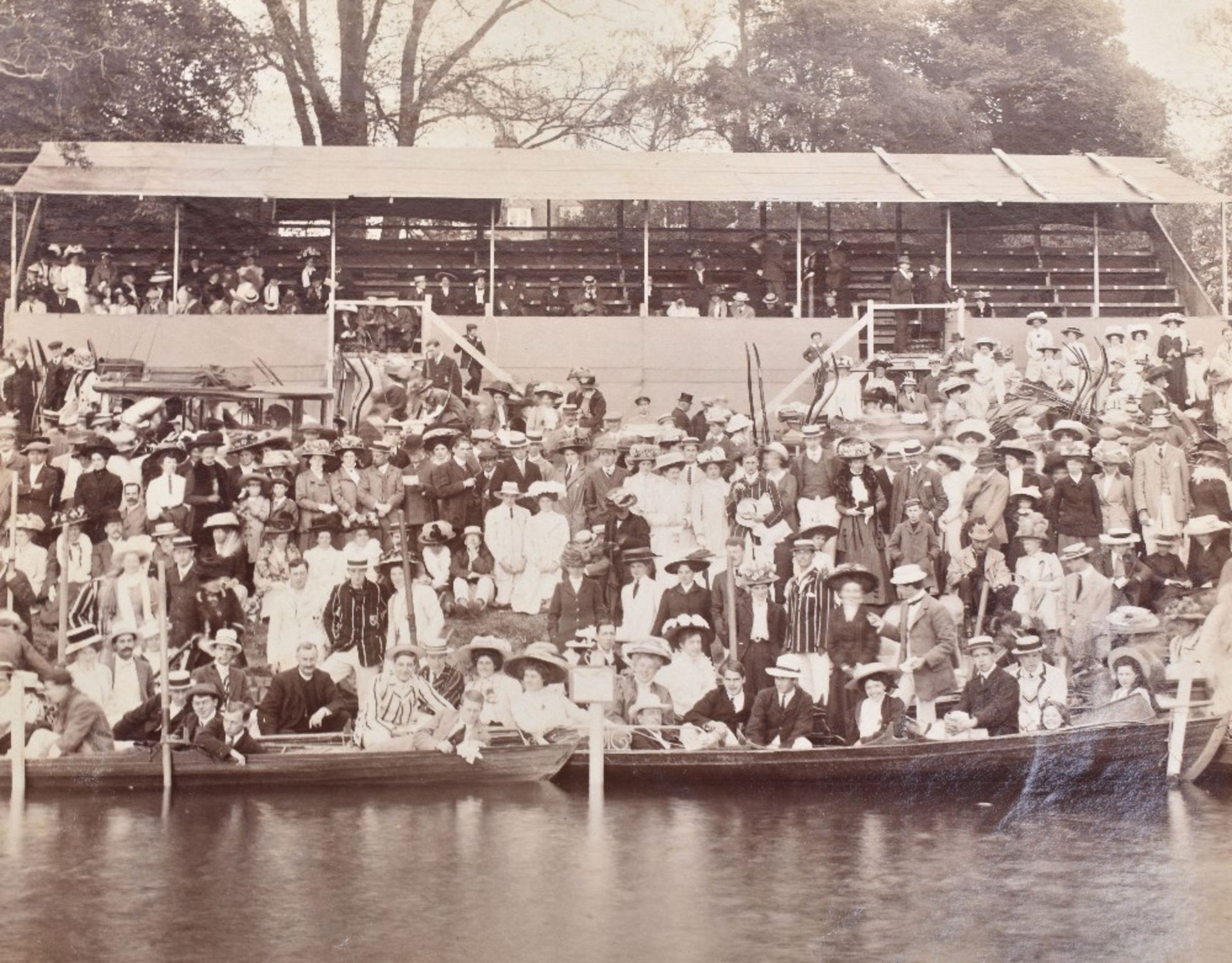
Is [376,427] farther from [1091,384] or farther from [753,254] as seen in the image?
[1091,384]

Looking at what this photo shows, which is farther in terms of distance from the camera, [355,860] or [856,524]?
[856,524]

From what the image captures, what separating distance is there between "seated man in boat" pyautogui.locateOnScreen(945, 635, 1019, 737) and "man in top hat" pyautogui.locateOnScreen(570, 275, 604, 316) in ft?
13.0

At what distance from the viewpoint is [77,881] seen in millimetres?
6633

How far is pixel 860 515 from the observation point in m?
8.96

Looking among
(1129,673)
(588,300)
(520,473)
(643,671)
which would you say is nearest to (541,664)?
(643,671)

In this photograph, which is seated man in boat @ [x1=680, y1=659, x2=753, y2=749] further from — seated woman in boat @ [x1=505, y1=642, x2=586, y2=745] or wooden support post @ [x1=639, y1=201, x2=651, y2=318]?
wooden support post @ [x1=639, y1=201, x2=651, y2=318]

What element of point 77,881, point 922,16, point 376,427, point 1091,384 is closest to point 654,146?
point 922,16

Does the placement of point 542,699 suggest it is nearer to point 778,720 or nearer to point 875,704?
point 778,720

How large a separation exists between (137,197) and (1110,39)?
17.8 ft

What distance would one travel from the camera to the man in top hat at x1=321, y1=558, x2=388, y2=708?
8352 mm

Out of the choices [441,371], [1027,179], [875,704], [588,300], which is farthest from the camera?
[588,300]

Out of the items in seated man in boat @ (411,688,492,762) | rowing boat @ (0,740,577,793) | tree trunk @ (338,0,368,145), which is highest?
tree trunk @ (338,0,368,145)

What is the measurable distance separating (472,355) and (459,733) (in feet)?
10.6

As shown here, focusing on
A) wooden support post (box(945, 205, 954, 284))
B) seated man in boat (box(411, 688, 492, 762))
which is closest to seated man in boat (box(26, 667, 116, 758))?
seated man in boat (box(411, 688, 492, 762))
